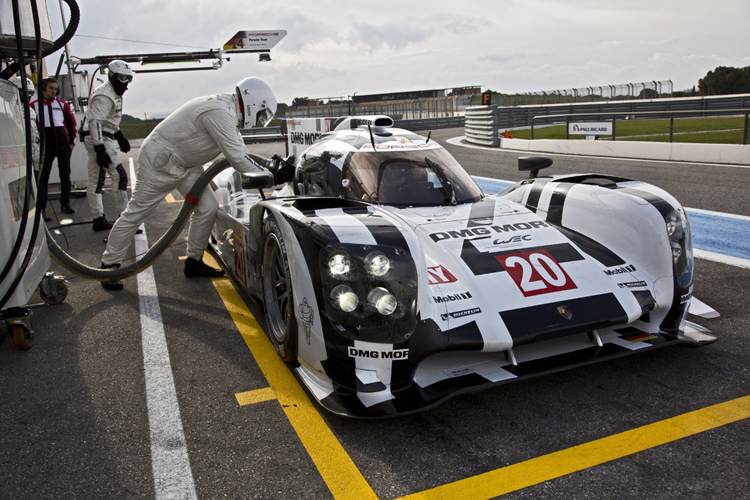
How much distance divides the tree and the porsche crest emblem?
43.4 meters

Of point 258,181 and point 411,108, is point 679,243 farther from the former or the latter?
point 411,108

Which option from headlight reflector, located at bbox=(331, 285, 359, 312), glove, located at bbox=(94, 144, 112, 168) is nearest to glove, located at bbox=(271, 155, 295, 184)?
headlight reflector, located at bbox=(331, 285, 359, 312)

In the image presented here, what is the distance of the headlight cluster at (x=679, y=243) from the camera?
3.16m

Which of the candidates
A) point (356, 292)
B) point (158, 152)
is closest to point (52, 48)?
point (158, 152)

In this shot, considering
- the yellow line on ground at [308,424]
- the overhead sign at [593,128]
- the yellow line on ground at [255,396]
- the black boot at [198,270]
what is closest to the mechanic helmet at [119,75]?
the black boot at [198,270]

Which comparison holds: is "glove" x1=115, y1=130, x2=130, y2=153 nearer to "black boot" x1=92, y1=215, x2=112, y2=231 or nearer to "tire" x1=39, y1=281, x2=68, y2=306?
"black boot" x1=92, y1=215, x2=112, y2=231

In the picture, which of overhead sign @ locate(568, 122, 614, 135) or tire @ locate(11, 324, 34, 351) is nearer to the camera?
tire @ locate(11, 324, 34, 351)

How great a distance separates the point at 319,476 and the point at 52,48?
3405 millimetres

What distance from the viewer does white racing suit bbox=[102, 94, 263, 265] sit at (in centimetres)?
480

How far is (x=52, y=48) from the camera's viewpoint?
A: 3.88m

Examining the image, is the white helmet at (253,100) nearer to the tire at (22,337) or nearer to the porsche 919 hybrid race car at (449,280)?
the porsche 919 hybrid race car at (449,280)

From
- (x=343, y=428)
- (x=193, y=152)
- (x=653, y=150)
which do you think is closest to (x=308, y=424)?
(x=343, y=428)

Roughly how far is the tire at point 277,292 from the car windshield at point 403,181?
78 cm

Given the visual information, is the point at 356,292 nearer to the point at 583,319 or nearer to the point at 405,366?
the point at 405,366
